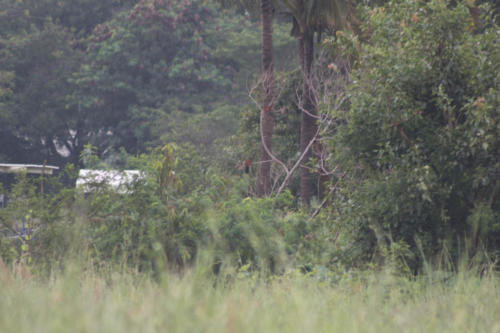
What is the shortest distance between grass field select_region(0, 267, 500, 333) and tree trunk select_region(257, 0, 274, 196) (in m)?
7.37

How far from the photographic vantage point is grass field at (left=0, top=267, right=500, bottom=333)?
304 centimetres

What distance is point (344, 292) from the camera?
5117mm

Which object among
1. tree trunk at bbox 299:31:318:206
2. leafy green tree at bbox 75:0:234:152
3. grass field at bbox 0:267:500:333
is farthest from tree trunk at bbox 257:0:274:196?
leafy green tree at bbox 75:0:234:152

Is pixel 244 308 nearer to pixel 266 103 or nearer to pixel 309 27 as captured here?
pixel 266 103

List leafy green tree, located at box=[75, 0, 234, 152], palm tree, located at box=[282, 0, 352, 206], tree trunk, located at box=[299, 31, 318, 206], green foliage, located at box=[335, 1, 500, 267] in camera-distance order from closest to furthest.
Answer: green foliage, located at box=[335, 1, 500, 267]
palm tree, located at box=[282, 0, 352, 206]
tree trunk, located at box=[299, 31, 318, 206]
leafy green tree, located at box=[75, 0, 234, 152]

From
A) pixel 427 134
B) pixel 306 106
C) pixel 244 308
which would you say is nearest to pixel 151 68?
pixel 306 106

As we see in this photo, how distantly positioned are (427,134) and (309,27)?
6.77 m

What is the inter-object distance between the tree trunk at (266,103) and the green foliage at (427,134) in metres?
5.43

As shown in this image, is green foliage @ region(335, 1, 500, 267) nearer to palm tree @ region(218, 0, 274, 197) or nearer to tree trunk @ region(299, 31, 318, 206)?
palm tree @ region(218, 0, 274, 197)

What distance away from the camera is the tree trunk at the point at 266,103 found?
1266 centimetres

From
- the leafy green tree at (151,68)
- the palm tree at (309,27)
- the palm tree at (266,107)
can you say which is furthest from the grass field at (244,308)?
the leafy green tree at (151,68)

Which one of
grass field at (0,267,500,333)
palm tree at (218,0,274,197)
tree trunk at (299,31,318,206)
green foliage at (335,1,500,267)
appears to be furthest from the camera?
tree trunk at (299,31,318,206)

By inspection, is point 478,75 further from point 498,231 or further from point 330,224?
point 330,224

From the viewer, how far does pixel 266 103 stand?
12.9 m
